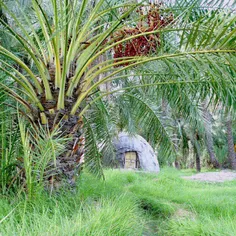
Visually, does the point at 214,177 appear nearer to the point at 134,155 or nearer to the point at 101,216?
the point at 134,155

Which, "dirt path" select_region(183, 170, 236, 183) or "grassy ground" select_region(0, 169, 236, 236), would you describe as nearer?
"grassy ground" select_region(0, 169, 236, 236)

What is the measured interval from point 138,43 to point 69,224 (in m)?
2.12

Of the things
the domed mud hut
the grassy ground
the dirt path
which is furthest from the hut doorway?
the grassy ground

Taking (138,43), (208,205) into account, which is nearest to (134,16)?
(138,43)

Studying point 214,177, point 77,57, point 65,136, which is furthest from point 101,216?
point 214,177

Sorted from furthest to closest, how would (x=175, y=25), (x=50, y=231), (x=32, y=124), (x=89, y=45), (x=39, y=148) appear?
(x=89, y=45) < (x=32, y=124) < (x=175, y=25) < (x=39, y=148) < (x=50, y=231)

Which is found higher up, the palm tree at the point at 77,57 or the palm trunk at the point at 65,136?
the palm tree at the point at 77,57

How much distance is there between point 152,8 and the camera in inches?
117

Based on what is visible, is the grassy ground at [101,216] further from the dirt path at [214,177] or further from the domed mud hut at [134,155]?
the domed mud hut at [134,155]

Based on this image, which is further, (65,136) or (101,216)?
(65,136)

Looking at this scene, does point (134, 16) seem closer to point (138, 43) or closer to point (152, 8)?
point (138, 43)

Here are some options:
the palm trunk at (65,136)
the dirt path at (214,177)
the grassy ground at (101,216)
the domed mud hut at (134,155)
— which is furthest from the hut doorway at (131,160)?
the palm trunk at (65,136)

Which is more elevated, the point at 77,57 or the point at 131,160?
the point at 77,57

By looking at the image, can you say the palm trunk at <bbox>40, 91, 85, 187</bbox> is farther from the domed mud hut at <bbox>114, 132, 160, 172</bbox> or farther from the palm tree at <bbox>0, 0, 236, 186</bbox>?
the domed mud hut at <bbox>114, 132, 160, 172</bbox>
